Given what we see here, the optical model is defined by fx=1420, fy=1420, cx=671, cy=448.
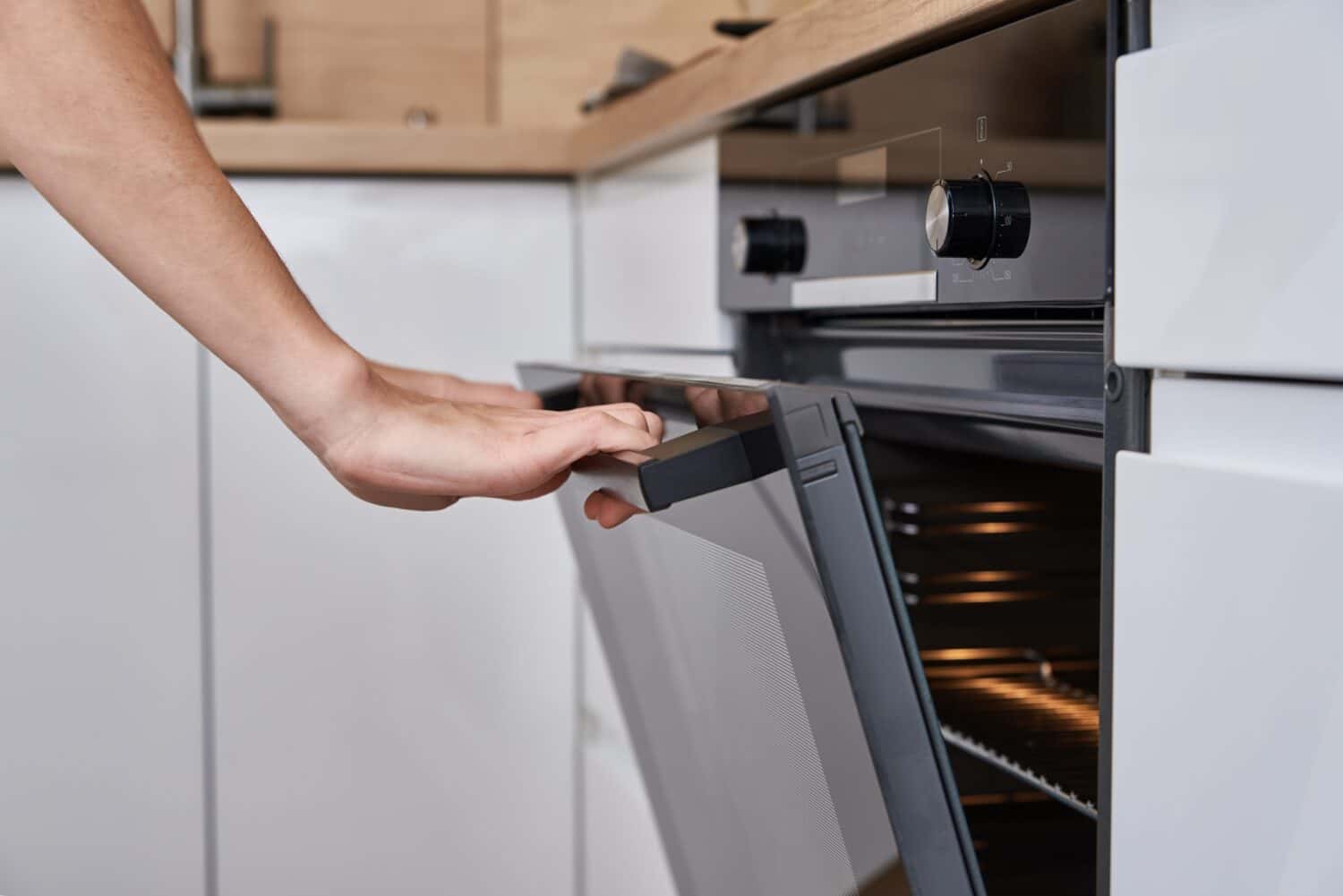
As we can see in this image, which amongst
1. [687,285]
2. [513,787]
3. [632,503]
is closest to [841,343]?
[687,285]

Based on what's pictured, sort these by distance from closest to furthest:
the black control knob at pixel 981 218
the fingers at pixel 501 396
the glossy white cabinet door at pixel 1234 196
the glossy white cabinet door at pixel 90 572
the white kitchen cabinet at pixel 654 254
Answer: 1. the glossy white cabinet door at pixel 1234 196
2. the black control knob at pixel 981 218
3. the fingers at pixel 501 396
4. the white kitchen cabinet at pixel 654 254
5. the glossy white cabinet door at pixel 90 572

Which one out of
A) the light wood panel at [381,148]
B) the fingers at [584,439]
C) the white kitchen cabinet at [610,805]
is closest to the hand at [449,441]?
the fingers at [584,439]

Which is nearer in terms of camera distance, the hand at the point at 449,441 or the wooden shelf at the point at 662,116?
the hand at the point at 449,441

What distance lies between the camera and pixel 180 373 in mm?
1466

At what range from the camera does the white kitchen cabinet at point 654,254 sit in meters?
1.09

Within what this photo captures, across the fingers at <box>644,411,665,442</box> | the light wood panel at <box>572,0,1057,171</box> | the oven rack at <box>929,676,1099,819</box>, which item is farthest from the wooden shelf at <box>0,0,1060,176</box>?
the oven rack at <box>929,676,1099,819</box>

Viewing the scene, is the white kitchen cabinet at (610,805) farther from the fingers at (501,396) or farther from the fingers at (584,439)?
the fingers at (584,439)

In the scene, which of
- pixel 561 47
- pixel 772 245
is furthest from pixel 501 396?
pixel 561 47

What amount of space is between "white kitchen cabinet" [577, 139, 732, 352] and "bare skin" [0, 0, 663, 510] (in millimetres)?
486

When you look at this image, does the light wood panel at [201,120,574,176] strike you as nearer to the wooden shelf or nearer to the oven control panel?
the wooden shelf

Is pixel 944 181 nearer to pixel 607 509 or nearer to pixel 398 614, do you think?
pixel 607 509

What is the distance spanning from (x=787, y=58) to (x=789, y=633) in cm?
42

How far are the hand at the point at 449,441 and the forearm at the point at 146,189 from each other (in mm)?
12

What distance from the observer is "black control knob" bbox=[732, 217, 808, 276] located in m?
0.91
